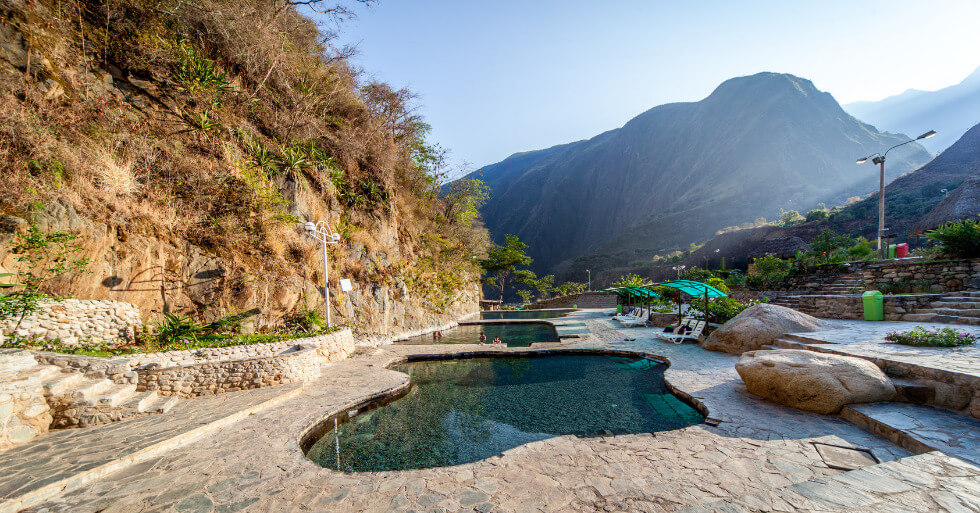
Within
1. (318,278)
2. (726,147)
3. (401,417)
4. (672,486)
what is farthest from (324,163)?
(726,147)

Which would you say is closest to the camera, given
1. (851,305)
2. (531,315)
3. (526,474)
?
(526,474)

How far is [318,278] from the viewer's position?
1033cm

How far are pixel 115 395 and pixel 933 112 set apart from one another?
219 metres

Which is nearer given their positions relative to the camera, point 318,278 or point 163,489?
point 163,489

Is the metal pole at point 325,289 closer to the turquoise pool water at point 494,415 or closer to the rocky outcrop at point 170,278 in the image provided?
the rocky outcrop at point 170,278

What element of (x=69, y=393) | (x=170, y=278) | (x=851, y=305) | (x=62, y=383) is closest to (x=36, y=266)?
(x=170, y=278)

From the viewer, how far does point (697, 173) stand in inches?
3093

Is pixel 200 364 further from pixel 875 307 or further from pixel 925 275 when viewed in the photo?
pixel 925 275

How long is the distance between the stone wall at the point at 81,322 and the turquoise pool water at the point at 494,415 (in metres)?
4.57

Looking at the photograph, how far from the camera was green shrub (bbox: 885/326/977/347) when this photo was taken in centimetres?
534

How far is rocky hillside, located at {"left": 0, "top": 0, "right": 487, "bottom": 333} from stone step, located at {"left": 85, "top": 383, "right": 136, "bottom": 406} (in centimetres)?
193

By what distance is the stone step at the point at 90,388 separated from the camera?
4.56m

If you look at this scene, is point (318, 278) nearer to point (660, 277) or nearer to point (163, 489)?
point (163, 489)

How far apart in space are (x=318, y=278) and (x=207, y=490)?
25.7 feet
